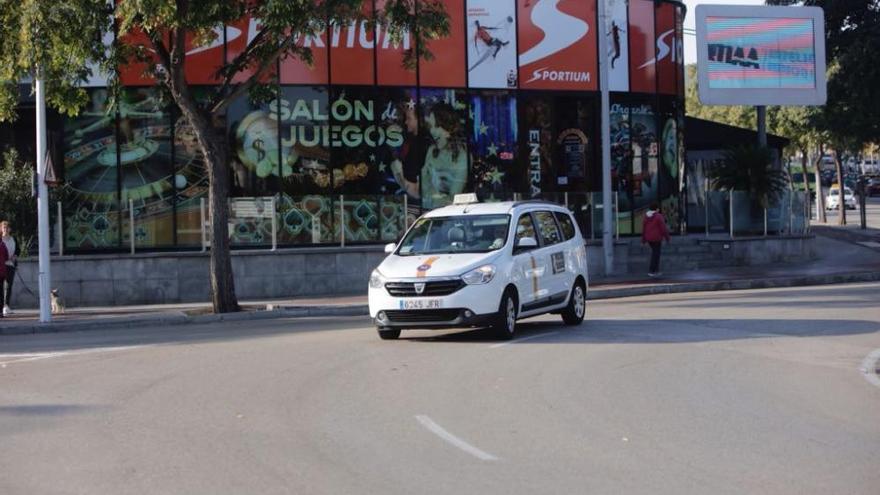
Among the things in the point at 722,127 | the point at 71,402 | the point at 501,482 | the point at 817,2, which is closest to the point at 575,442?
the point at 501,482

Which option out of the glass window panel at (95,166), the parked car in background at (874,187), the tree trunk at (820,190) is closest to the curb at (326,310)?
the glass window panel at (95,166)

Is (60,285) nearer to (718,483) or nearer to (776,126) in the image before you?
(718,483)

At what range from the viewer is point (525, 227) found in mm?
16047

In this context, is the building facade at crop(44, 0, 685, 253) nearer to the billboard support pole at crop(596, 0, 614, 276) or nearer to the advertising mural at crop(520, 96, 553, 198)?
the advertising mural at crop(520, 96, 553, 198)

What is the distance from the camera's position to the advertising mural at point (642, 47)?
3123 centimetres

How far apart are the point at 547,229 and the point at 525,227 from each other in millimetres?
829

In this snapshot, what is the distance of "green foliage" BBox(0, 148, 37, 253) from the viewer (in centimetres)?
2362

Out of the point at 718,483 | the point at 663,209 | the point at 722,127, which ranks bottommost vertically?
the point at 718,483

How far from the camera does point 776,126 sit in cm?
5306

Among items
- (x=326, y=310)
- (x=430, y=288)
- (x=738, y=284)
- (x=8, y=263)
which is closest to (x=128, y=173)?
(x=8, y=263)

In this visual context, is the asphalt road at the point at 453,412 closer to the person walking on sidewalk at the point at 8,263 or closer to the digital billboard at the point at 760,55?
the person walking on sidewalk at the point at 8,263

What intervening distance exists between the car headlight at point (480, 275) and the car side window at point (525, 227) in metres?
1.19

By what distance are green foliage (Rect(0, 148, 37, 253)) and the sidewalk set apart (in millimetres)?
2099

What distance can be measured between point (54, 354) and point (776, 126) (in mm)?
44040
